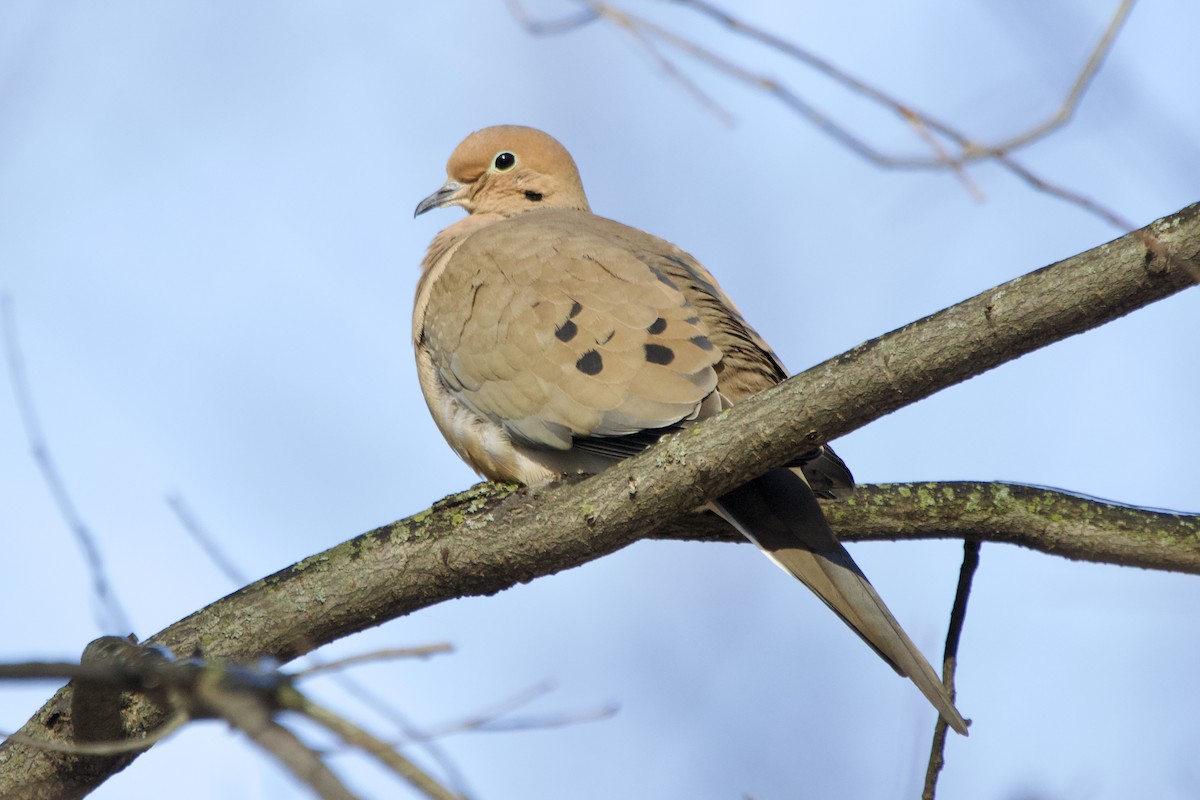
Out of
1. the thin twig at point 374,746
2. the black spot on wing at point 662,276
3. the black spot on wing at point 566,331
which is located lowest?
the thin twig at point 374,746

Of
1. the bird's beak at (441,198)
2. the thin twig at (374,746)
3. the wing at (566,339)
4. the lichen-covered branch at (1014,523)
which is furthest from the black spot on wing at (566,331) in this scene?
the thin twig at (374,746)

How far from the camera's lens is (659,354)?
10.6 feet

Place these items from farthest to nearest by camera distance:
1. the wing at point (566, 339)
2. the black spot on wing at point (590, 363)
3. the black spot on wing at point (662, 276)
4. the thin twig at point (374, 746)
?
1. the black spot on wing at point (662, 276)
2. the black spot on wing at point (590, 363)
3. the wing at point (566, 339)
4. the thin twig at point (374, 746)

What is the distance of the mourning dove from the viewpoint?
2.89 meters

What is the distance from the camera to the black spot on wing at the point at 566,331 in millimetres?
3396

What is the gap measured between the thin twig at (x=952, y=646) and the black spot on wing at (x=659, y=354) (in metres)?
0.85

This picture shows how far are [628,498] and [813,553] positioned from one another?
557 mm

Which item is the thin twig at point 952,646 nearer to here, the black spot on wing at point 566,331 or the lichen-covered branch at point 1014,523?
the lichen-covered branch at point 1014,523

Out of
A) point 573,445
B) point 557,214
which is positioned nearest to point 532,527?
point 573,445

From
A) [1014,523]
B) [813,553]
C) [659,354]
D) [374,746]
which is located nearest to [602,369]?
[659,354]

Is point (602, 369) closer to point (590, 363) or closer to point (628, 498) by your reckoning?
point (590, 363)

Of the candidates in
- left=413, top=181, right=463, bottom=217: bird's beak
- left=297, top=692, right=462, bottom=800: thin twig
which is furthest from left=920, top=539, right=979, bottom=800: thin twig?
left=413, top=181, right=463, bottom=217: bird's beak

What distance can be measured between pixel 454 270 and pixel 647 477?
152cm

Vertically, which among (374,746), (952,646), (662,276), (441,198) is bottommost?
(374,746)
